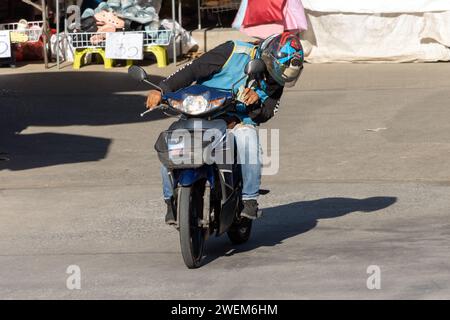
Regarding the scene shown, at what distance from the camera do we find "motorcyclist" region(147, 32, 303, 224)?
744 cm

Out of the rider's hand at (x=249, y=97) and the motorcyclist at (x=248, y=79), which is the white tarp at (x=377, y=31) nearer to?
the motorcyclist at (x=248, y=79)

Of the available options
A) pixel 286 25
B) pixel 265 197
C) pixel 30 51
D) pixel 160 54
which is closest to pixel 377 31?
pixel 286 25

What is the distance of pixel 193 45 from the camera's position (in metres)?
18.9

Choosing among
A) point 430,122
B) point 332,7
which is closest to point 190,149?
point 430,122

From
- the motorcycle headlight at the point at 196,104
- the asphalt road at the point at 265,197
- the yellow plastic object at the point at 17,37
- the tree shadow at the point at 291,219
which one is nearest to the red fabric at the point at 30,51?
the asphalt road at the point at 265,197

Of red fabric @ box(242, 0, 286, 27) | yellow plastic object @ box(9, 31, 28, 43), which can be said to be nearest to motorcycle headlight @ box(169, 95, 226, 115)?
yellow plastic object @ box(9, 31, 28, 43)

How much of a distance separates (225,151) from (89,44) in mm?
10929

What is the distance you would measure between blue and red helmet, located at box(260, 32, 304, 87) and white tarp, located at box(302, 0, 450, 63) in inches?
399

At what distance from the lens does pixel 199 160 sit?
6.84m

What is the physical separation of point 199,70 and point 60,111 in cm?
718

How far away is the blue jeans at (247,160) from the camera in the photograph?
24.4ft

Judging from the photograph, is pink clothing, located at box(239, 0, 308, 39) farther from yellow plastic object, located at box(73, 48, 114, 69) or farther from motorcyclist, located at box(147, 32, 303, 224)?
motorcyclist, located at box(147, 32, 303, 224)

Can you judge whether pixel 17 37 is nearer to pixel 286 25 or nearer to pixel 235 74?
pixel 286 25
